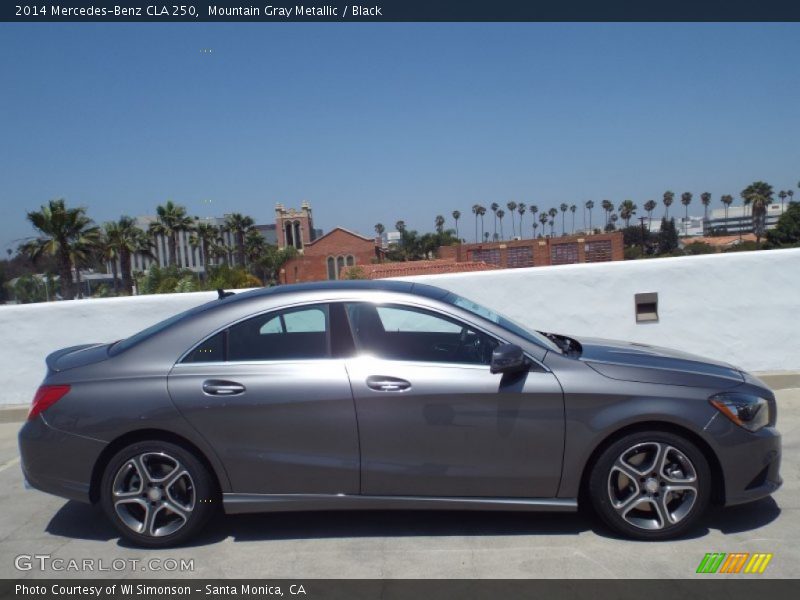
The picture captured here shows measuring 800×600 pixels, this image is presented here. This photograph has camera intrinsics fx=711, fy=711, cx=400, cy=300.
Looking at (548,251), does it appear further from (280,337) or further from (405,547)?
(405,547)

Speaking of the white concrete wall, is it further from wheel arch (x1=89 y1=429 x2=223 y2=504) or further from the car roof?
wheel arch (x1=89 y1=429 x2=223 y2=504)

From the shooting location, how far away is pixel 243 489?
4.25 meters

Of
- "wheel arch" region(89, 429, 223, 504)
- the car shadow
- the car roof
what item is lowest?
the car shadow

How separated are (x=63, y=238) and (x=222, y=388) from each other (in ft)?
138

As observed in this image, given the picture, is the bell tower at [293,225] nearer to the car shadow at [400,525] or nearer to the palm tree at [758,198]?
the palm tree at [758,198]

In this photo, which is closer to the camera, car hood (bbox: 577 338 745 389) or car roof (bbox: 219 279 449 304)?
car hood (bbox: 577 338 745 389)

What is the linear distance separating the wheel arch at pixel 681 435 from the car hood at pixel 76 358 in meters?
3.04

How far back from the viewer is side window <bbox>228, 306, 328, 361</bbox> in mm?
4348

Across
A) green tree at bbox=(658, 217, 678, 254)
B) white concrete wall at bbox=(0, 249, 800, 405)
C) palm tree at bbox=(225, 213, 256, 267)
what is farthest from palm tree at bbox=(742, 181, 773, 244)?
white concrete wall at bbox=(0, 249, 800, 405)

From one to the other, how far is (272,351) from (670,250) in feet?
226

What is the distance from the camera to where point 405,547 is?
13.8 ft

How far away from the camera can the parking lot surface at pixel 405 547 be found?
390 centimetres
